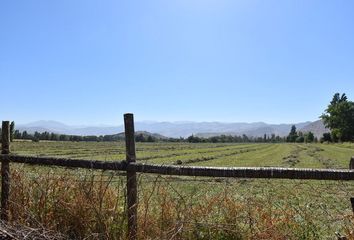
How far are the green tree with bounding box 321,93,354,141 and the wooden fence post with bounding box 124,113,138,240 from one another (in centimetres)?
9557

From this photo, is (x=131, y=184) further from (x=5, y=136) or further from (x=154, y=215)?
(x=5, y=136)

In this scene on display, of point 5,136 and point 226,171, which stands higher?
point 5,136

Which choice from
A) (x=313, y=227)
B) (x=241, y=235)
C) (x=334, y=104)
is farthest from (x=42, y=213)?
(x=334, y=104)

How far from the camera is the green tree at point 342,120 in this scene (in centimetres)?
9337

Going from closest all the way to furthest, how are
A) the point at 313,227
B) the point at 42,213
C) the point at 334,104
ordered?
1. the point at 313,227
2. the point at 42,213
3. the point at 334,104

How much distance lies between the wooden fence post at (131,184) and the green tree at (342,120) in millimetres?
95566

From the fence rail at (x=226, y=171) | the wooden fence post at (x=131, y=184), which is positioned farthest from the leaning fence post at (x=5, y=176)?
the wooden fence post at (x=131, y=184)

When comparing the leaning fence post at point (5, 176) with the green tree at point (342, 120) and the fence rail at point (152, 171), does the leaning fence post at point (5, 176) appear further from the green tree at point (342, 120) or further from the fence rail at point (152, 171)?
the green tree at point (342, 120)

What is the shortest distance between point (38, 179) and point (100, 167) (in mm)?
1271

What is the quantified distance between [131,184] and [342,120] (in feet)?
321

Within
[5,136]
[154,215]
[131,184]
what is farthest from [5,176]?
[154,215]

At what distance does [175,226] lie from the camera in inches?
182

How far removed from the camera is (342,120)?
94750 millimetres

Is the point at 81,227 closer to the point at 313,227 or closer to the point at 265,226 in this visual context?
the point at 265,226
